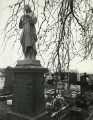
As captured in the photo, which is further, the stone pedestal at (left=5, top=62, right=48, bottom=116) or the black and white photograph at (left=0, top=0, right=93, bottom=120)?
the stone pedestal at (left=5, top=62, right=48, bottom=116)

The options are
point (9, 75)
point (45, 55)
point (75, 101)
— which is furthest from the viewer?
point (9, 75)

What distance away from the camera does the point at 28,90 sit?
5.17 m

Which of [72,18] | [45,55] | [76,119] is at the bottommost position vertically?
[76,119]

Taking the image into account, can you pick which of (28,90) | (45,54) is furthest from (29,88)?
(45,54)

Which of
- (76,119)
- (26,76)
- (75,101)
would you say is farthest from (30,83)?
(75,101)

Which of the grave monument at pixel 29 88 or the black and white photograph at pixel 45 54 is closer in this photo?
the black and white photograph at pixel 45 54

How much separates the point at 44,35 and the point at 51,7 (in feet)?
1.14

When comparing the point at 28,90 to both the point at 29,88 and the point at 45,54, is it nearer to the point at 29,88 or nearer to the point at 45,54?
the point at 29,88

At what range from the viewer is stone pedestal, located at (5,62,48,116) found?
5109 millimetres

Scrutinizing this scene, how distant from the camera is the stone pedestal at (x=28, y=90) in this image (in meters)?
5.11

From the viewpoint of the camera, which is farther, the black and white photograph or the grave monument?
the grave monument

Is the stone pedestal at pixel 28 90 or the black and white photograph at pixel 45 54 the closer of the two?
the black and white photograph at pixel 45 54

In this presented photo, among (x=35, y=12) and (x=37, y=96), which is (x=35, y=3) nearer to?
(x=35, y=12)

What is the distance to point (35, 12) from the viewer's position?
2068mm
